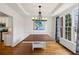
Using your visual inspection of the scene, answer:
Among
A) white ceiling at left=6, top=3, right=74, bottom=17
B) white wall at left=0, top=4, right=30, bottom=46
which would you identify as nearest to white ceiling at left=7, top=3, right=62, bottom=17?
white ceiling at left=6, top=3, right=74, bottom=17

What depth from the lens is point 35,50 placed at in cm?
283

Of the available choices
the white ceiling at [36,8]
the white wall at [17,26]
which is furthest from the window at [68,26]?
the white wall at [17,26]

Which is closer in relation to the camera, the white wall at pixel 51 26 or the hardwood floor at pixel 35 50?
the hardwood floor at pixel 35 50

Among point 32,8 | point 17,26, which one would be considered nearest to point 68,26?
point 32,8

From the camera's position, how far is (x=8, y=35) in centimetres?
312

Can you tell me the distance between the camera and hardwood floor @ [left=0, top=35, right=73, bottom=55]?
108 inches

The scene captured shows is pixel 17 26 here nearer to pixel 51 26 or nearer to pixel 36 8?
pixel 36 8

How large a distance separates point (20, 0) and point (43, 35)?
3.00 feet

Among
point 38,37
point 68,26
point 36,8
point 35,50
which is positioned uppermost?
point 36,8

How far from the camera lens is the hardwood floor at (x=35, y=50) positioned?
2734mm

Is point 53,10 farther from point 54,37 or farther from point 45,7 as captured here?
point 54,37

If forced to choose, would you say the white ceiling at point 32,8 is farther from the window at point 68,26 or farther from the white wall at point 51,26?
the window at point 68,26

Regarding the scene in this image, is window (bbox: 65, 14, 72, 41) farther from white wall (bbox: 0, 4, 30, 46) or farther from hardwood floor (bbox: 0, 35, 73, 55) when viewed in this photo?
white wall (bbox: 0, 4, 30, 46)
